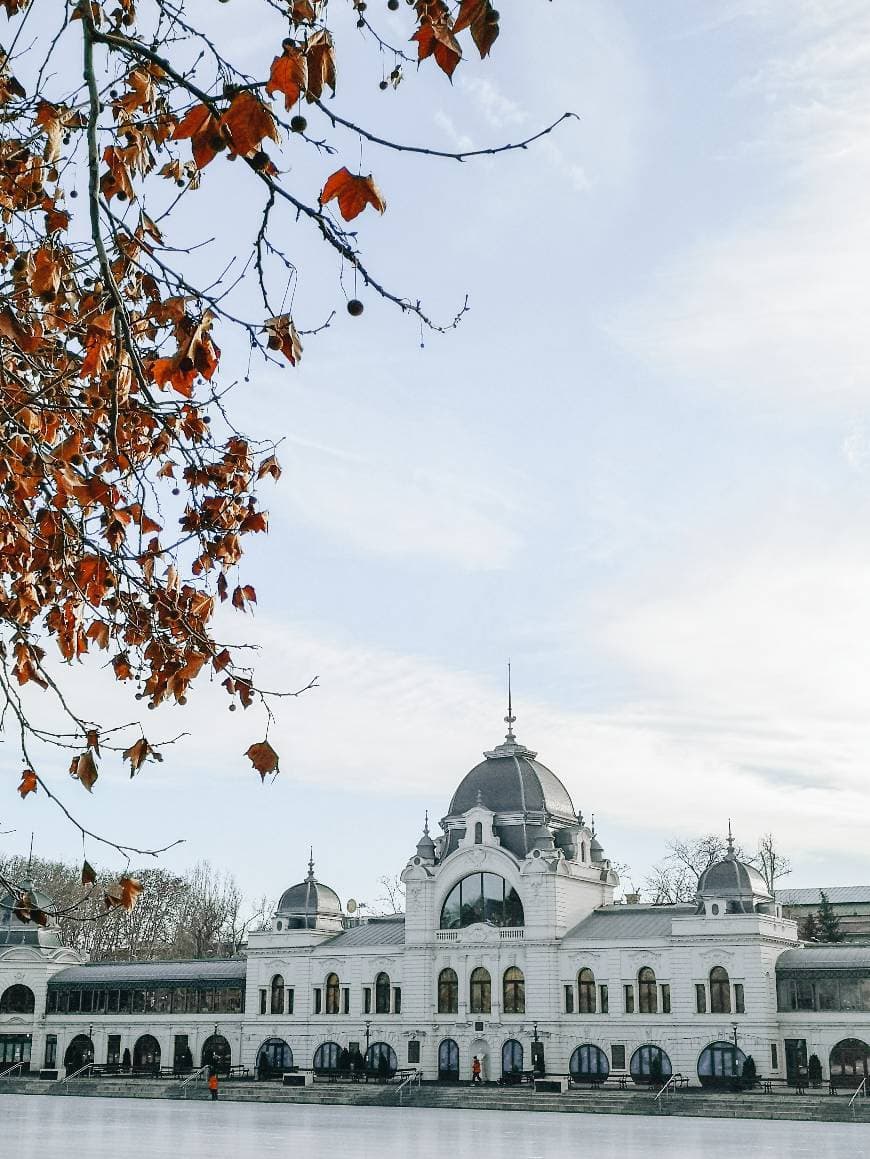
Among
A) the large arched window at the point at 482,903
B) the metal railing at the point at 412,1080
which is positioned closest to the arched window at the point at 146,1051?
the metal railing at the point at 412,1080

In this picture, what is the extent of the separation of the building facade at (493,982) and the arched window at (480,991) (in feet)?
0.32

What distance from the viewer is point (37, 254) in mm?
7777

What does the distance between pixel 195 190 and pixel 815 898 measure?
104 m

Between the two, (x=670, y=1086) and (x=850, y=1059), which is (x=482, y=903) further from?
(x=850, y=1059)

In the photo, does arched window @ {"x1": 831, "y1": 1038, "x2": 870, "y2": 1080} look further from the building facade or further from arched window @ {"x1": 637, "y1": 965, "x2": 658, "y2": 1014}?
arched window @ {"x1": 637, "y1": 965, "x2": 658, "y2": 1014}

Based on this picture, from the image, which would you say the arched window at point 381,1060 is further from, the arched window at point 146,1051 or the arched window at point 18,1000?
the arched window at point 18,1000

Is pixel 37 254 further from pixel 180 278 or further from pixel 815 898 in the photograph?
pixel 815 898

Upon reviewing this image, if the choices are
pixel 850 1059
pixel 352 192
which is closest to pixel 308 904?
pixel 850 1059

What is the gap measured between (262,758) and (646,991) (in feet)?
191

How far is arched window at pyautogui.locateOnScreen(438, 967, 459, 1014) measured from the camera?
66.8 metres

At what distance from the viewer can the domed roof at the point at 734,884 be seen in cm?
6134

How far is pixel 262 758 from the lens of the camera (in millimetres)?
7410

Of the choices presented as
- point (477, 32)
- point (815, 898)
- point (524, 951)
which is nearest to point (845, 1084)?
point (524, 951)

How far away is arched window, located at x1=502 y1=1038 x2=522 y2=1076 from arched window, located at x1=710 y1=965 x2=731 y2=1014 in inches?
368
